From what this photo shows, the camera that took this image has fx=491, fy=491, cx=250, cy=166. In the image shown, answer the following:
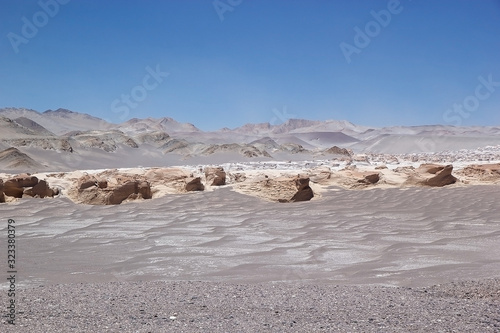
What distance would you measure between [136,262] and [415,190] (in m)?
8.17

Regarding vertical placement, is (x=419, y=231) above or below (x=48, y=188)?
below

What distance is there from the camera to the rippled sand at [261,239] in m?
4.68

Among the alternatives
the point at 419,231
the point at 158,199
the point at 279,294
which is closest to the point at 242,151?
the point at 158,199

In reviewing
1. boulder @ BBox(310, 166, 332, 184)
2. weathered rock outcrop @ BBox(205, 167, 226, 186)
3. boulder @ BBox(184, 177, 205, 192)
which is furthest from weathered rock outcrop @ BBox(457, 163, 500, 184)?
boulder @ BBox(184, 177, 205, 192)

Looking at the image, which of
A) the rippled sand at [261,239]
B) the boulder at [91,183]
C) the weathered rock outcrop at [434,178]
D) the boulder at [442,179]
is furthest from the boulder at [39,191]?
the boulder at [442,179]

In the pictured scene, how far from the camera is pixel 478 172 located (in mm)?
13656

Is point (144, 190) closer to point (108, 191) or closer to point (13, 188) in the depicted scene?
point (108, 191)

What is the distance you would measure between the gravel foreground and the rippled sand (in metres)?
0.40

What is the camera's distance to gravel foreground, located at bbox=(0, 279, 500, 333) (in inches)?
119

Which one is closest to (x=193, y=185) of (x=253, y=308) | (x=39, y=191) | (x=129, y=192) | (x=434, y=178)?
(x=129, y=192)

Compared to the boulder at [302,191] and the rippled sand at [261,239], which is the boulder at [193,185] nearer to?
the rippled sand at [261,239]

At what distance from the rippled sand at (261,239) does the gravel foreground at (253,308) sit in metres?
0.40

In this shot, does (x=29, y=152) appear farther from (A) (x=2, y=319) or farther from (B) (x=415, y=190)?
(A) (x=2, y=319)

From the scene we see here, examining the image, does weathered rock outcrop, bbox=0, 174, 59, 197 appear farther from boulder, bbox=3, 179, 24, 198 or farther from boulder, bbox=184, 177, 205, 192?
boulder, bbox=184, 177, 205, 192
